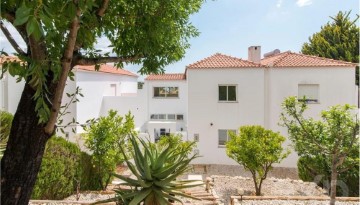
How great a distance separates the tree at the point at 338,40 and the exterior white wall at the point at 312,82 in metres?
16.1

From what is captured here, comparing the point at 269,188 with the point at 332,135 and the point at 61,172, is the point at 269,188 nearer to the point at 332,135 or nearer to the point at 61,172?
the point at 332,135

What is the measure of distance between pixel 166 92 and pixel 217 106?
9880 mm

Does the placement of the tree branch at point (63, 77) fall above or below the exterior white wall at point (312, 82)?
below

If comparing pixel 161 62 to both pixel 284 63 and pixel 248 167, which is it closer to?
pixel 248 167

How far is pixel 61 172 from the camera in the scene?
935 centimetres

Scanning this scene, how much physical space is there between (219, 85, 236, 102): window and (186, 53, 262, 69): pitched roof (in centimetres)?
162

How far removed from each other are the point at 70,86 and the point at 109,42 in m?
17.1

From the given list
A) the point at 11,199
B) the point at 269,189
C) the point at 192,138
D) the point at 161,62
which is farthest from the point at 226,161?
the point at 11,199

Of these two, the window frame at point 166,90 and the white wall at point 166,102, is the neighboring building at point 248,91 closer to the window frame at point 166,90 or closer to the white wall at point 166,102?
the white wall at point 166,102

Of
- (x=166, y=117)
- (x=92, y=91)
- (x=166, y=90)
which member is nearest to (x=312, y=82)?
(x=166, y=90)

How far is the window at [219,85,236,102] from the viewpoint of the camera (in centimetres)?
1931

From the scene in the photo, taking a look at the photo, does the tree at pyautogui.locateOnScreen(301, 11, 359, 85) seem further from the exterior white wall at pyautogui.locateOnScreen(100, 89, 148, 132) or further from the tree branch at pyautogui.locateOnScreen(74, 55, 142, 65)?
the tree branch at pyautogui.locateOnScreen(74, 55, 142, 65)

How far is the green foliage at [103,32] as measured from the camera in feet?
6.73

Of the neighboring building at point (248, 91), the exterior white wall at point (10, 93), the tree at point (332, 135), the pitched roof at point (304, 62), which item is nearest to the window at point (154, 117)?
the neighboring building at point (248, 91)
